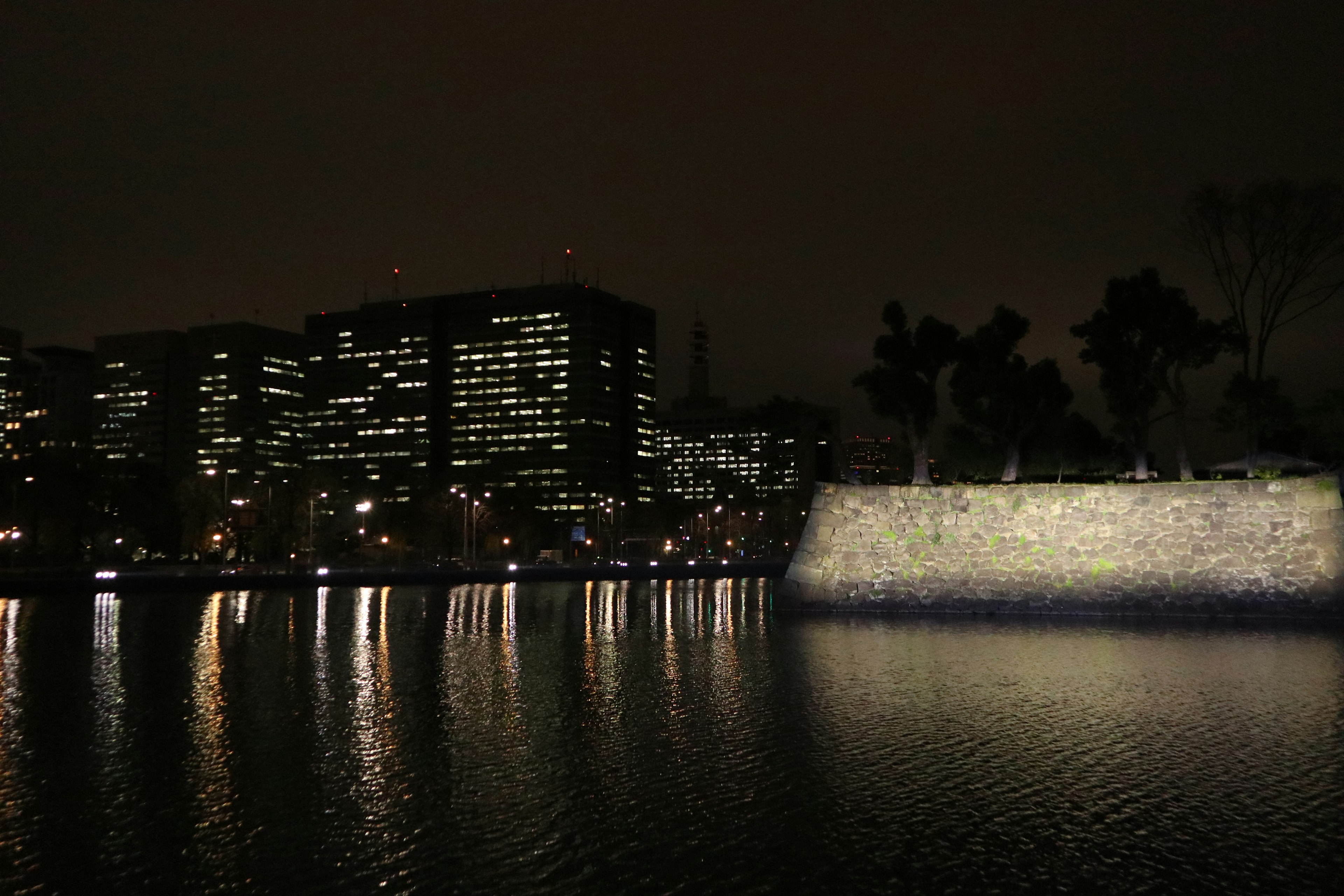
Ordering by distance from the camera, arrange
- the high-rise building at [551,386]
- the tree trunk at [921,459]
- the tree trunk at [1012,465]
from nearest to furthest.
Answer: the tree trunk at [921,459] → the tree trunk at [1012,465] → the high-rise building at [551,386]

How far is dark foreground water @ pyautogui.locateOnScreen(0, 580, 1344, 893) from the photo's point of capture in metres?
8.72

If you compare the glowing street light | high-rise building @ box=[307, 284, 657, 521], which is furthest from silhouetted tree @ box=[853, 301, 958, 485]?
high-rise building @ box=[307, 284, 657, 521]

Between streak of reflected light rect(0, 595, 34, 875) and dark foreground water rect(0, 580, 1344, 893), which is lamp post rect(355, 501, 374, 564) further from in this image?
streak of reflected light rect(0, 595, 34, 875)

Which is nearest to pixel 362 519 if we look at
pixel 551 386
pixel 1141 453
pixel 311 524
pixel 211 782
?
pixel 311 524

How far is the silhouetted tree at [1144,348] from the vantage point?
35812 mm

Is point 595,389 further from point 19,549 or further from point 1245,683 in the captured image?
point 1245,683

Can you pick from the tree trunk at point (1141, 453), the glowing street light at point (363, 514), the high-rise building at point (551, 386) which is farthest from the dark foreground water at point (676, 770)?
the high-rise building at point (551, 386)

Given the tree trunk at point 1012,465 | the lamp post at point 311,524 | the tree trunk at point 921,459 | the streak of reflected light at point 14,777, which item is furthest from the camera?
the lamp post at point 311,524

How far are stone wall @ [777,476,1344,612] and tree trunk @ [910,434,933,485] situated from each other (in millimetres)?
1574

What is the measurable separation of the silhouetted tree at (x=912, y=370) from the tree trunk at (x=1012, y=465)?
277cm

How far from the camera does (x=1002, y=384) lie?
40.5 m

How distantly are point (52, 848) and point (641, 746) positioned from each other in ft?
21.0

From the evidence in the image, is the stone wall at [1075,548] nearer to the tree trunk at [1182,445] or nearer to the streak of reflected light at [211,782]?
the tree trunk at [1182,445]

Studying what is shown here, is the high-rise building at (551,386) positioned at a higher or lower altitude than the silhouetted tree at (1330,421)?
higher
